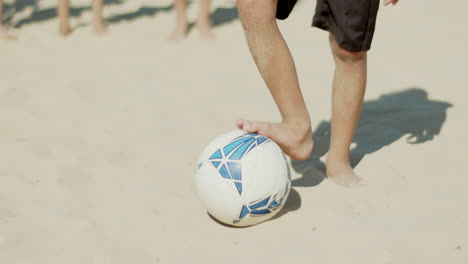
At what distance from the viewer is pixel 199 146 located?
356 centimetres

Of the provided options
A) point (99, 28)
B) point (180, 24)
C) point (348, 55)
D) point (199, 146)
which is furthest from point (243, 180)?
point (99, 28)

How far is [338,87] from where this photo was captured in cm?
285

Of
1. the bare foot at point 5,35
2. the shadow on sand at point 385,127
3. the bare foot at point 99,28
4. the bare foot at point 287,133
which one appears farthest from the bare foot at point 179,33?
the bare foot at point 287,133

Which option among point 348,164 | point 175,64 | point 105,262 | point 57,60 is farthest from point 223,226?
point 57,60

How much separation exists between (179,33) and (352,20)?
3.66 meters

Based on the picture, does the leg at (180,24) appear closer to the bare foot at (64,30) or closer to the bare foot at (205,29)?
the bare foot at (205,29)

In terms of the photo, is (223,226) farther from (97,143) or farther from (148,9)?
(148,9)

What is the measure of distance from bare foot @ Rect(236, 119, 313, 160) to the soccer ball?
73mm

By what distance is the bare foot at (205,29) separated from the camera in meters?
5.94

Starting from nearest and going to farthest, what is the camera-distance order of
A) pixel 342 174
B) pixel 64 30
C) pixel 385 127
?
1. pixel 342 174
2. pixel 385 127
3. pixel 64 30

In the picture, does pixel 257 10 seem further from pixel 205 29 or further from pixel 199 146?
pixel 205 29

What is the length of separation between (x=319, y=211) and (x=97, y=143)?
166 cm

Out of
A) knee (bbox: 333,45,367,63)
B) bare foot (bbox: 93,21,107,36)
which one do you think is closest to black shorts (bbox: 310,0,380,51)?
knee (bbox: 333,45,367,63)

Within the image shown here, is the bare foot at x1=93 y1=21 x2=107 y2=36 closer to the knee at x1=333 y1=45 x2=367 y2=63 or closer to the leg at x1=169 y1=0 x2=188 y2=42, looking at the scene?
the leg at x1=169 y1=0 x2=188 y2=42
